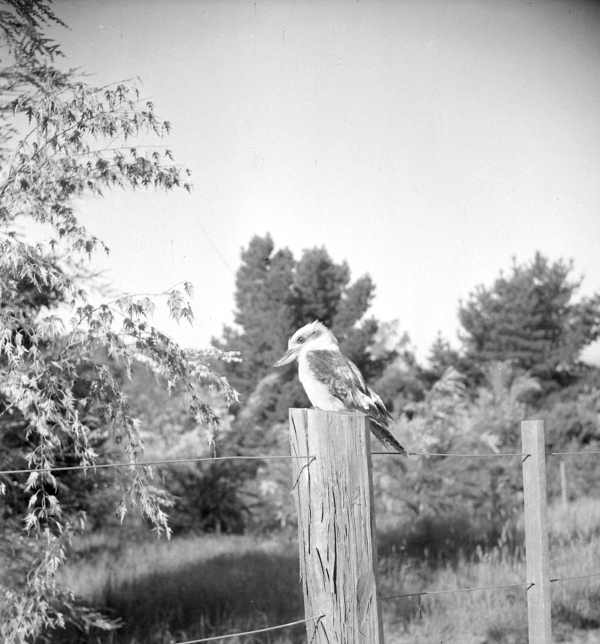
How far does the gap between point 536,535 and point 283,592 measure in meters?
4.73

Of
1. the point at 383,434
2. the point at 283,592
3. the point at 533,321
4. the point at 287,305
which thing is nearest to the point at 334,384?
the point at 383,434

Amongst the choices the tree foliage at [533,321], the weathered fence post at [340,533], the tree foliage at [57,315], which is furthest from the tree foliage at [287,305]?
the weathered fence post at [340,533]

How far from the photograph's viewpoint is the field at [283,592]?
18.8ft

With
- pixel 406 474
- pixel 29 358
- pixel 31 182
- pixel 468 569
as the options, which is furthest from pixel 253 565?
pixel 31 182

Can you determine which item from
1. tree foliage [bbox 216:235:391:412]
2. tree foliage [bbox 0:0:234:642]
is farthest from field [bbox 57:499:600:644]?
tree foliage [bbox 216:235:391:412]

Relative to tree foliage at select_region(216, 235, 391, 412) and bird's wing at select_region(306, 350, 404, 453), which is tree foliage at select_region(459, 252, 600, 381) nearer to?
tree foliage at select_region(216, 235, 391, 412)

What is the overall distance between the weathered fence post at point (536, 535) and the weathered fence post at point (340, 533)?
38.3 inches

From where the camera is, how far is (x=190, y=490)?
11883 millimetres

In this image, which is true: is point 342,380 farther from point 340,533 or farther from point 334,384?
point 340,533

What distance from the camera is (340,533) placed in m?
2.00

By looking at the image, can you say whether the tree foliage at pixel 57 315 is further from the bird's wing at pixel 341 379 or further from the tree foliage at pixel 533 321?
the tree foliage at pixel 533 321

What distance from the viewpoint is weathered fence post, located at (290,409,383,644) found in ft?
6.50

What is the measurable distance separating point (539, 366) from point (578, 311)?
9.66 ft

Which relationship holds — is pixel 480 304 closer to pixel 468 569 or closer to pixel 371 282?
pixel 371 282
